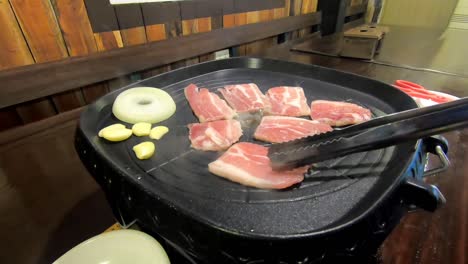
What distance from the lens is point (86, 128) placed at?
3.14 ft

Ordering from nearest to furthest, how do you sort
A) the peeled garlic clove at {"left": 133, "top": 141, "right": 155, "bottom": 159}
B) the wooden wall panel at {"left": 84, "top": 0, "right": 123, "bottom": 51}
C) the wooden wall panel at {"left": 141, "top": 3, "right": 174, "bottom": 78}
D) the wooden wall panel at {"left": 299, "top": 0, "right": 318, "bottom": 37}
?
the peeled garlic clove at {"left": 133, "top": 141, "right": 155, "bottom": 159} → the wooden wall panel at {"left": 84, "top": 0, "right": 123, "bottom": 51} → the wooden wall panel at {"left": 141, "top": 3, "right": 174, "bottom": 78} → the wooden wall panel at {"left": 299, "top": 0, "right": 318, "bottom": 37}

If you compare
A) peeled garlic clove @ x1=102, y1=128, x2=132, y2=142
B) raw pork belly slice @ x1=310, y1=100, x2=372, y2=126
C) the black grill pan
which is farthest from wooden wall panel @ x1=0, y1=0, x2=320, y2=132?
raw pork belly slice @ x1=310, y1=100, x2=372, y2=126

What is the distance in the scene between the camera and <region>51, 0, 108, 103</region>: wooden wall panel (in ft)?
3.97

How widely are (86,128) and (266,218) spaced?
2.53ft

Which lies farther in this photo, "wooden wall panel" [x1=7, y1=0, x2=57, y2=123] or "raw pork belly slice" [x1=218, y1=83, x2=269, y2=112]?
"raw pork belly slice" [x1=218, y1=83, x2=269, y2=112]

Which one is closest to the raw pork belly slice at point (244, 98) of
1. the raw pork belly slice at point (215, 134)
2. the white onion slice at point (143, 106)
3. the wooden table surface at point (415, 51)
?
the raw pork belly slice at point (215, 134)

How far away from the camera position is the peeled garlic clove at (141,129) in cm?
100

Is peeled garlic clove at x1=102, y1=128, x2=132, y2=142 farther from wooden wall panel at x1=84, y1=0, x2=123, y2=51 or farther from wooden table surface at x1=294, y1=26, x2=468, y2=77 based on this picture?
wooden table surface at x1=294, y1=26, x2=468, y2=77

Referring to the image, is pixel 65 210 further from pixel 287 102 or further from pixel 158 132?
pixel 287 102

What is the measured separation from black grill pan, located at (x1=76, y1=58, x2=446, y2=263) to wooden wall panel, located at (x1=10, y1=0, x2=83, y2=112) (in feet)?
1.25

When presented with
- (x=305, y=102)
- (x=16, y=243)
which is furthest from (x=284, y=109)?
(x=16, y=243)

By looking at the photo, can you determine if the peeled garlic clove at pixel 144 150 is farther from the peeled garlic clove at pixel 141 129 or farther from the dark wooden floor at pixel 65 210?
the dark wooden floor at pixel 65 210

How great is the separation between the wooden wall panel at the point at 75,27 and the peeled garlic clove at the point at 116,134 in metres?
0.61

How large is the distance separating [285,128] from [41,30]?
4.03ft
